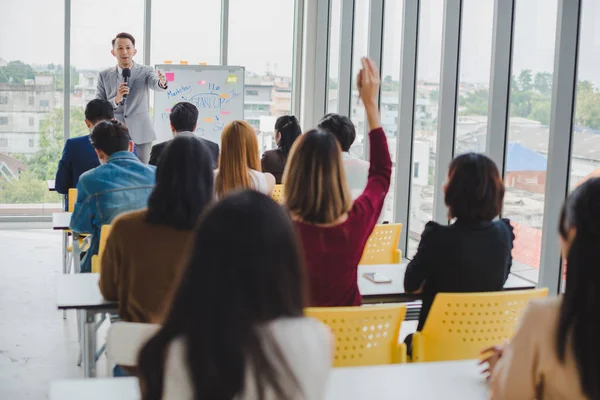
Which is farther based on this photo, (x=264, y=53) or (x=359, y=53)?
(x=264, y=53)

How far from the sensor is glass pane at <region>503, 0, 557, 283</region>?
4941 mm

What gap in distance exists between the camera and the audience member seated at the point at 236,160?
13.9ft

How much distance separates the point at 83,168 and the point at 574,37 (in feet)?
11.5

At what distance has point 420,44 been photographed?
6855 millimetres

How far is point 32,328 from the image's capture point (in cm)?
541

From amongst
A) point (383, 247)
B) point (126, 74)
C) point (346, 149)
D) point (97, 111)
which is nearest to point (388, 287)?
point (383, 247)

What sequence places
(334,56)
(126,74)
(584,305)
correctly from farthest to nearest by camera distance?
(334,56) → (126,74) → (584,305)

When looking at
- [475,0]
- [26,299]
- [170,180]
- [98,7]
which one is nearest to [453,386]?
[170,180]

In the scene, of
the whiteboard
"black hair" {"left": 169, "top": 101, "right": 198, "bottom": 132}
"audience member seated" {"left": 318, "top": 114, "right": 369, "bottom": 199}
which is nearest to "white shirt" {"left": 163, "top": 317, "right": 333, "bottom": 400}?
"audience member seated" {"left": 318, "top": 114, "right": 369, "bottom": 199}

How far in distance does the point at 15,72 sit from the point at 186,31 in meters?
2.12

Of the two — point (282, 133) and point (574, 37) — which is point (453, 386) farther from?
point (282, 133)

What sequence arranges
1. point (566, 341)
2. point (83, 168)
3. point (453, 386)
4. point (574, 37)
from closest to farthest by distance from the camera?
1. point (566, 341)
2. point (453, 386)
3. point (574, 37)
4. point (83, 168)

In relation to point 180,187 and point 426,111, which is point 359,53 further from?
point 180,187

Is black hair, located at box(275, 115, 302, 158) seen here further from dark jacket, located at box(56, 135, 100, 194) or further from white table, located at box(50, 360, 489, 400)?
white table, located at box(50, 360, 489, 400)
